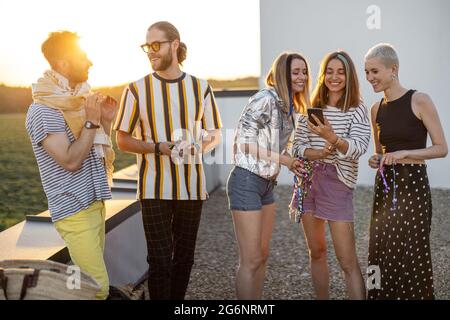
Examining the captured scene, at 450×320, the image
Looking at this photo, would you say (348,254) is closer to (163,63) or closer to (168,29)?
(163,63)

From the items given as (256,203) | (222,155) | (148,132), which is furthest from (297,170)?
(222,155)

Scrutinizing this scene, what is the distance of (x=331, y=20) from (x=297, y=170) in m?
6.56

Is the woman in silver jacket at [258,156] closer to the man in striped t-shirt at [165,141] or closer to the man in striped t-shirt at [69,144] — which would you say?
the man in striped t-shirt at [165,141]

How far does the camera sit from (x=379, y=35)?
891 centimetres

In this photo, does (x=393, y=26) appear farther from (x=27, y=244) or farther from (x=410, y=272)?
(x=27, y=244)

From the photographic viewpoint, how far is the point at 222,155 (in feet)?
30.6

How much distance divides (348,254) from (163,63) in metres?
1.72

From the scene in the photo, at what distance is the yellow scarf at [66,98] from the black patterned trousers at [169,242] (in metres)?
0.62

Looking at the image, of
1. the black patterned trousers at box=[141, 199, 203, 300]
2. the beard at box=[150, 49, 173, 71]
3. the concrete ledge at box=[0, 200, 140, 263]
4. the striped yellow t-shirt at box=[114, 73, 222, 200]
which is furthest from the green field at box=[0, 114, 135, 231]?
the beard at box=[150, 49, 173, 71]

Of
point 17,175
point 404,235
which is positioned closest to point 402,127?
point 404,235

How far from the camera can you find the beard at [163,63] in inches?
126

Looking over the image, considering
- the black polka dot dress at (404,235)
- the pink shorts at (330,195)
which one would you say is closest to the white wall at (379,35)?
the black polka dot dress at (404,235)

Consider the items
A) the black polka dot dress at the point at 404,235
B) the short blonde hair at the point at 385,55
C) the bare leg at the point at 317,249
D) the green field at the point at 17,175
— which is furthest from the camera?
the green field at the point at 17,175

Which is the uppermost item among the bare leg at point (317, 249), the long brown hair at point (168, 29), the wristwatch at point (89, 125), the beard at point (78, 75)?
the long brown hair at point (168, 29)
